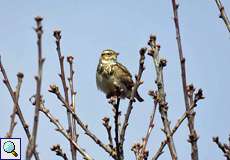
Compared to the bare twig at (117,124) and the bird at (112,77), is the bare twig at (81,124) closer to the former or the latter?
the bare twig at (117,124)

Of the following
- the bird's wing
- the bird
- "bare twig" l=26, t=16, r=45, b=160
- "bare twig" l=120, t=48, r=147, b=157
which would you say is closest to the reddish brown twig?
"bare twig" l=120, t=48, r=147, b=157

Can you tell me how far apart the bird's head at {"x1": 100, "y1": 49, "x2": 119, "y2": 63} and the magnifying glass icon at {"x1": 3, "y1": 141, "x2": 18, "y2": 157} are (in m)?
6.72

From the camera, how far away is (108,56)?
12.7 metres

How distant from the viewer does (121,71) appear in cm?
1159

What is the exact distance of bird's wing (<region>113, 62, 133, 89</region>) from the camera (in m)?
11.2

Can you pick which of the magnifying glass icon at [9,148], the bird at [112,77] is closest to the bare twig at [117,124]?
the magnifying glass icon at [9,148]

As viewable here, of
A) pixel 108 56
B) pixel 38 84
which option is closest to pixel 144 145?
pixel 38 84

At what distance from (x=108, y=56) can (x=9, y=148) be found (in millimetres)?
7260

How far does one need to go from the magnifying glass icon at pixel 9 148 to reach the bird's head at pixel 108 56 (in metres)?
6.72

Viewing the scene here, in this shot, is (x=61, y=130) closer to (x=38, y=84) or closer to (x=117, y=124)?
(x=117, y=124)

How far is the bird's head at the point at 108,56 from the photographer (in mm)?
12412

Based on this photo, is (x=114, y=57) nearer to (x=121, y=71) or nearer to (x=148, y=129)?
(x=121, y=71)

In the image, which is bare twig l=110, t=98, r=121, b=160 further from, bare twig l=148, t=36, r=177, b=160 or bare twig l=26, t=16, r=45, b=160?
bare twig l=26, t=16, r=45, b=160

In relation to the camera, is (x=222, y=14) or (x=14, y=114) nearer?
(x=14, y=114)
